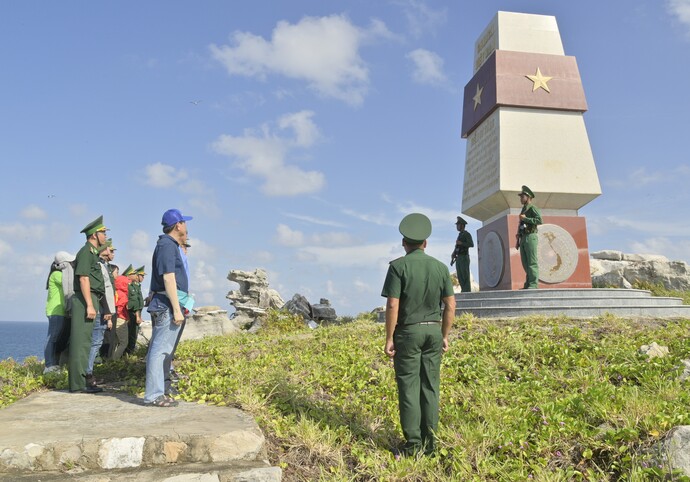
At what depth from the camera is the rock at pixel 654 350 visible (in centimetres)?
654

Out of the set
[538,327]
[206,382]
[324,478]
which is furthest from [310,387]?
[538,327]

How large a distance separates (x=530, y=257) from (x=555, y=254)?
2.12 metres

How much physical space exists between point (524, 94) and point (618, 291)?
5509mm

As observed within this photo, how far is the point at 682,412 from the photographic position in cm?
442

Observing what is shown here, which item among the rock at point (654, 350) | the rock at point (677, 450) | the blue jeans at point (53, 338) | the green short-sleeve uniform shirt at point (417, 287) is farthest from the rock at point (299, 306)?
the rock at point (677, 450)

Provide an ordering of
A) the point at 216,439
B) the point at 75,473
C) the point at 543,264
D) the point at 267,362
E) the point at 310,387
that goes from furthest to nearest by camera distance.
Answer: the point at 543,264, the point at 267,362, the point at 310,387, the point at 216,439, the point at 75,473

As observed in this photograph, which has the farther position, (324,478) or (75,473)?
(324,478)

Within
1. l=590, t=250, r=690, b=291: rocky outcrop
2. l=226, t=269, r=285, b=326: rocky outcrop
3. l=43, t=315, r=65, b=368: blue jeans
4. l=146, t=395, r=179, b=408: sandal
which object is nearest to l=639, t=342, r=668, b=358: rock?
l=146, t=395, r=179, b=408: sandal

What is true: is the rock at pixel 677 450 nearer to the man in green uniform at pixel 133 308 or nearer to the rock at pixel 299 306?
the man in green uniform at pixel 133 308

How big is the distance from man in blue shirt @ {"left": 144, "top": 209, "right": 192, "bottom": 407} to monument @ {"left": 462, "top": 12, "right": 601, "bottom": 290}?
907 centimetres

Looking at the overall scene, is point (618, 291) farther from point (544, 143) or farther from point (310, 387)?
point (310, 387)

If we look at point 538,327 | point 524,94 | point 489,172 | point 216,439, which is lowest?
point 216,439

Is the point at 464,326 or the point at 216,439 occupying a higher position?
the point at 464,326

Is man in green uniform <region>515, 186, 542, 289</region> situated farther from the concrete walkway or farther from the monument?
the concrete walkway
